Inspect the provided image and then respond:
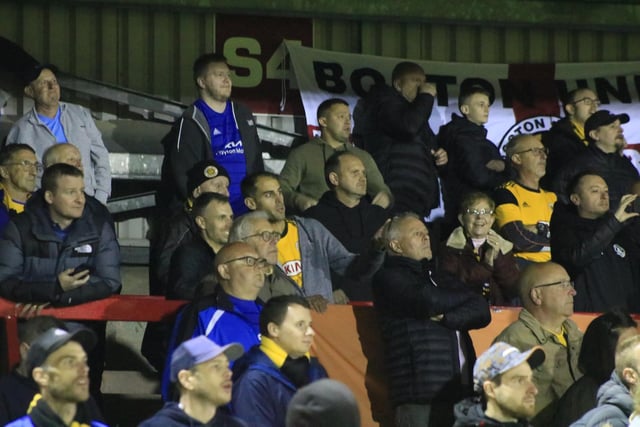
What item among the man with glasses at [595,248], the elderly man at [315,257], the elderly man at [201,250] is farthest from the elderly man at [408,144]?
the elderly man at [201,250]

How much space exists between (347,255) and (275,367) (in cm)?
228

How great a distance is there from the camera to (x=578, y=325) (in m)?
11.4

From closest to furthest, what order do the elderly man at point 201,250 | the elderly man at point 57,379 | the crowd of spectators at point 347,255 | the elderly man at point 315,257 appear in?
1. the elderly man at point 57,379
2. the crowd of spectators at point 347,255
3. the elderly man at point 201,250
4. the elderly man at point 315,257

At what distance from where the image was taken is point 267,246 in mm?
10914

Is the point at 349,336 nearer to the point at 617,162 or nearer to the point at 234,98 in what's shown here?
the point at 617,162

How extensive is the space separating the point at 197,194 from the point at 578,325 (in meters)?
2.88

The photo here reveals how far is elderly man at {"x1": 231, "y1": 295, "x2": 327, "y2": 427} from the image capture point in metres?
9.35

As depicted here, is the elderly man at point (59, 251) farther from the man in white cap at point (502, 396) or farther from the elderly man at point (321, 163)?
the man in white cap at point (502, 396)

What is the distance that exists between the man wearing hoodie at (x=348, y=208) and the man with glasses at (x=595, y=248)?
1366 millimetres

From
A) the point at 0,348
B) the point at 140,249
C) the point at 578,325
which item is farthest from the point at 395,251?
the point at 140,249

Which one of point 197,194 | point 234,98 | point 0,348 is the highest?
point 234,98

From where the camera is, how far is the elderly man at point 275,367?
→ 9.35 meters

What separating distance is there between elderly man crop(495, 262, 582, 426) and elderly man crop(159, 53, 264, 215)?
2.93 meters

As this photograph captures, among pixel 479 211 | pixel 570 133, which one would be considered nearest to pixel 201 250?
pixel 479 211
